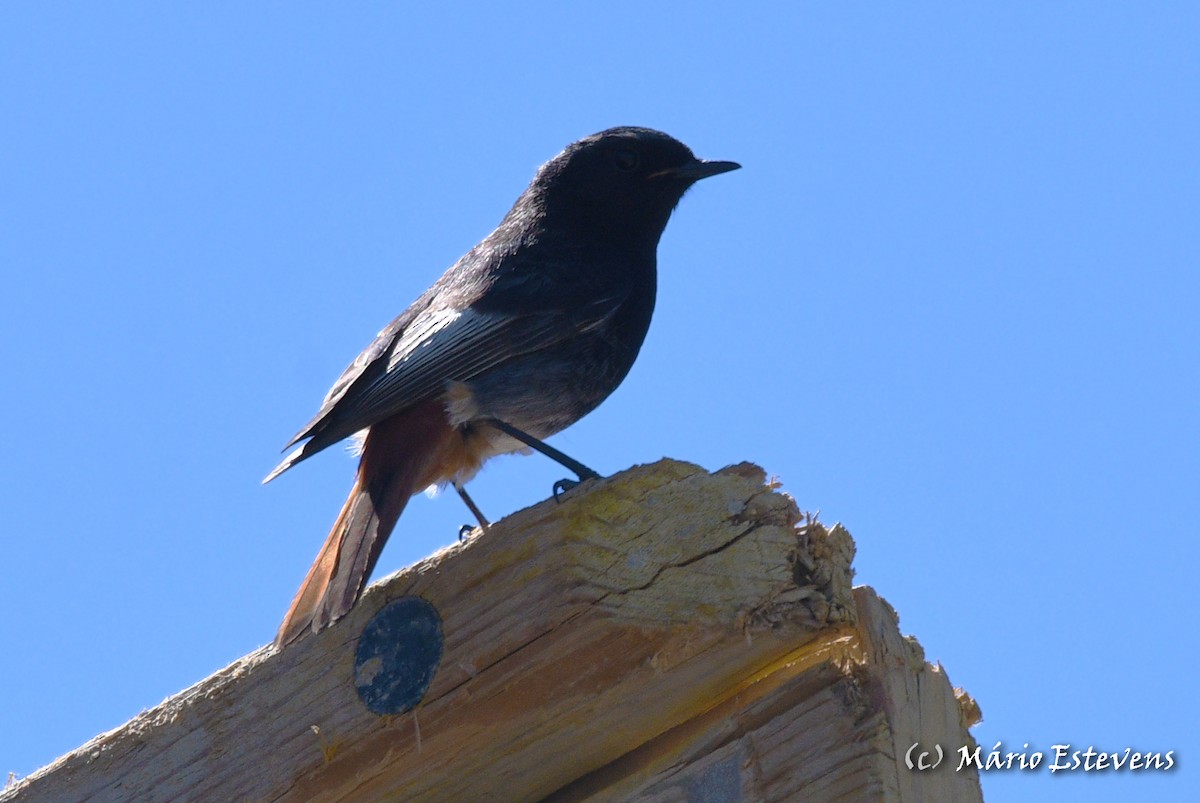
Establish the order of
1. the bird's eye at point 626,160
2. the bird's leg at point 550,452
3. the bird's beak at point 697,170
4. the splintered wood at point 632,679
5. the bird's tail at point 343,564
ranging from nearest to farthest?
the splintered wood at point 632,679 → the bird's tail at point 343,564 → the bird's leg at point 550,452 → the bird's beak at point 697,170 → the bird's eye at point 626,160

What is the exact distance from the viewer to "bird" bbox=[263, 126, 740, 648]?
414 cm

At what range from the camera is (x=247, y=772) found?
A: 10.7 ft

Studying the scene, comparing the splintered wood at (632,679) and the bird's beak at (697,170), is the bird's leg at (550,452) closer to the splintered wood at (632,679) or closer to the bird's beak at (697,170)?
the splintered wood at (632,679)

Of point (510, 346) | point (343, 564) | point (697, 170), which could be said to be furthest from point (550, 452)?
point (697, 170)

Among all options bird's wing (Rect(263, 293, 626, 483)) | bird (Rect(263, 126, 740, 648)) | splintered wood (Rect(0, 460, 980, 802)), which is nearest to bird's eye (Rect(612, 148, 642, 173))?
bird (Rect(263, 126, 740, 648))

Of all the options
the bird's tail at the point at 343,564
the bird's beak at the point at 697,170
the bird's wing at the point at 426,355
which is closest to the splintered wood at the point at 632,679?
the bird's tail at the point at 343,564

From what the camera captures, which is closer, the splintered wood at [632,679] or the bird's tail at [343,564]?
the splintered wood at [632,679]

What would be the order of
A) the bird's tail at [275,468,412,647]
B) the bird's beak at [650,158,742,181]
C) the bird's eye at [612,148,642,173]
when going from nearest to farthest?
the bird's tail at [275,468,412,647]
the bird's beak at [650,158,742,181]
the bird's eye at [612,148,642,173]

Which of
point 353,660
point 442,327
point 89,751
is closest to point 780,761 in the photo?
point 353,660

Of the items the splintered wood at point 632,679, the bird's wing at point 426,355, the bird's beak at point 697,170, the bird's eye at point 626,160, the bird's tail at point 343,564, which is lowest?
the splintered wood at point 632,679

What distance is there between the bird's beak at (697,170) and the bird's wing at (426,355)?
0.85m

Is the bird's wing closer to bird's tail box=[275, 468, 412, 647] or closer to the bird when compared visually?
the bird

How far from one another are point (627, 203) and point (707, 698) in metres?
3.11

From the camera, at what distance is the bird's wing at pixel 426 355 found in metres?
4.36
